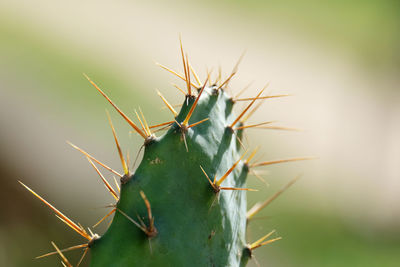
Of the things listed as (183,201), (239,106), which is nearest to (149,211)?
(183,201)

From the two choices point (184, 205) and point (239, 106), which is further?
point (239, 106)

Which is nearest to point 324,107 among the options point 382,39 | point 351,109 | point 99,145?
point 351,109

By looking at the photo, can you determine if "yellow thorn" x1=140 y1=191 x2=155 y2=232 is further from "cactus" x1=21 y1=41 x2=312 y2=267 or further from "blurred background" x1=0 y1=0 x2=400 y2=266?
"blurred background" x1=0 y1=0 x2=400 y2=266

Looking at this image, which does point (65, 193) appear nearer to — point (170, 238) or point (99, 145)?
point (99, 145)

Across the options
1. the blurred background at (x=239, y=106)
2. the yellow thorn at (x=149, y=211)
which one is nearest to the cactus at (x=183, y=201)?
the yellow thorn at (x=149, y=211)

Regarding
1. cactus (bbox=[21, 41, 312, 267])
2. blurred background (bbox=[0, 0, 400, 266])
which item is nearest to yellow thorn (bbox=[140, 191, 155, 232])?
cactus (bbox=[21, 41, 312, 267])

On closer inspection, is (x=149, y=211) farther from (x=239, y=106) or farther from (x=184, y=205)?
(x=239, y=106)
